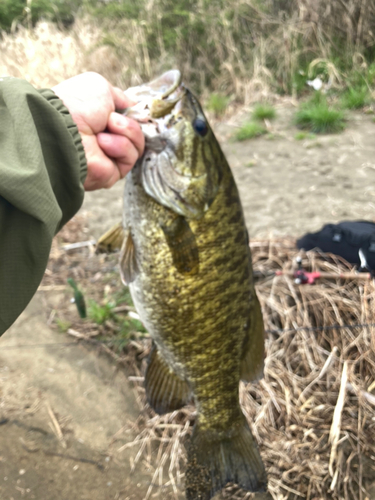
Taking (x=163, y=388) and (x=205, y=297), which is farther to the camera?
(x=163, y=388)

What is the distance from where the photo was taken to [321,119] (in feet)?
19.4

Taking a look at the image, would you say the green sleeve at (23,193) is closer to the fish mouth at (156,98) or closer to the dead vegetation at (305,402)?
the fish mouth at (156,98)

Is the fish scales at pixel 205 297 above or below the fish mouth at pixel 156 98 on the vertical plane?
below

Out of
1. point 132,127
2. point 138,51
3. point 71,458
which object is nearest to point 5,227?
point 132,127

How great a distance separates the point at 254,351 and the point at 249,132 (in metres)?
4.84

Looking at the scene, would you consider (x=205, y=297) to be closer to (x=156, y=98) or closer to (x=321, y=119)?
(x=156, y=98)

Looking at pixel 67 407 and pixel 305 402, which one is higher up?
pixel 67 407

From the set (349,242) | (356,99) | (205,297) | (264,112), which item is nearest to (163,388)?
(205,297)

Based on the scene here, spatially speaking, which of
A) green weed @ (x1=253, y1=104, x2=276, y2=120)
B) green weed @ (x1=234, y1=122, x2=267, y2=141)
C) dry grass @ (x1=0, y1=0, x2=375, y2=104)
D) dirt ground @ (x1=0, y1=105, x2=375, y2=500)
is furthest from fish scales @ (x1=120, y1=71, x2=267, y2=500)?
dry grass @ (x1=0, y1=0, x2=375, y2=104)

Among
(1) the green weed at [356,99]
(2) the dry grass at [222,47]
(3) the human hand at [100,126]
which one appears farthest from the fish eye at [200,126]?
(2) the dry grass at [222,47]

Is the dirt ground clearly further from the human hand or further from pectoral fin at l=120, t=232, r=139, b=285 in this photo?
the human hand

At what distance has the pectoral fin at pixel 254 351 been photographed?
Result: 1792mm

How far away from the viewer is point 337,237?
127 inches

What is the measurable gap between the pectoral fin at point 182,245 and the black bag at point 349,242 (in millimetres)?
1903
